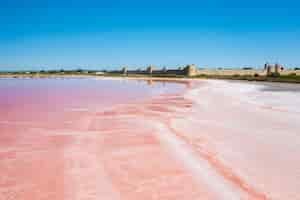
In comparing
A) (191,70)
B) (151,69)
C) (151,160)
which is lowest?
(151,160)

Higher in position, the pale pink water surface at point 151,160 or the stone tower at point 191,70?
the stone tower at point 191,70

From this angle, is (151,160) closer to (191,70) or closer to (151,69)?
(191,70)

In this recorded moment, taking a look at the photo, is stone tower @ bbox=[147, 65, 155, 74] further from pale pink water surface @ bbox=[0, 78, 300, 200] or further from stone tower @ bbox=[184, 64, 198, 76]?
pale pink water surface @ bbox=[0, 78, 300, 200]

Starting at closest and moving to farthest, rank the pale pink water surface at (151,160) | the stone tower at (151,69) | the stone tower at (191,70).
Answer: the pale pink water surface at (151,160) → the stone tower at (191,70) → the stone tower at (151,69)

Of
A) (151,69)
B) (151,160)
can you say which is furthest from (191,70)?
(151,160)

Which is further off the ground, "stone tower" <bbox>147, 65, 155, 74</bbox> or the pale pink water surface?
"stone tower" <bbox>147, 65, 155, 74</bbox>

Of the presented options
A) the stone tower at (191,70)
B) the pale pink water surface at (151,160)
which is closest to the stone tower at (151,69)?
the stone tower at (191,70)

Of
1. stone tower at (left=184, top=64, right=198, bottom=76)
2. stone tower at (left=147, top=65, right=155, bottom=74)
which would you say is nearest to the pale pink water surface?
stone tower at (left=184, top=64, right=198, bottom=76)

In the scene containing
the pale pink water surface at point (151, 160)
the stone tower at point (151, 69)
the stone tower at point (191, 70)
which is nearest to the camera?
the pale pink water surface at point (151, 160)

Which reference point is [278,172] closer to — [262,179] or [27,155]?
[262,179]

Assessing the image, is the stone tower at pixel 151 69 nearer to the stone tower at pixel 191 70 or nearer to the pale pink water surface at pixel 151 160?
the stone tower at pixel 191 70

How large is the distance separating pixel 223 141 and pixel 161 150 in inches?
72.8

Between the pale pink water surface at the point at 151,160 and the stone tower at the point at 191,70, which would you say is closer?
the pale pink water surface at the point at 151,160

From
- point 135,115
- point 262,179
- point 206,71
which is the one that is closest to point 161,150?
point 262,179
